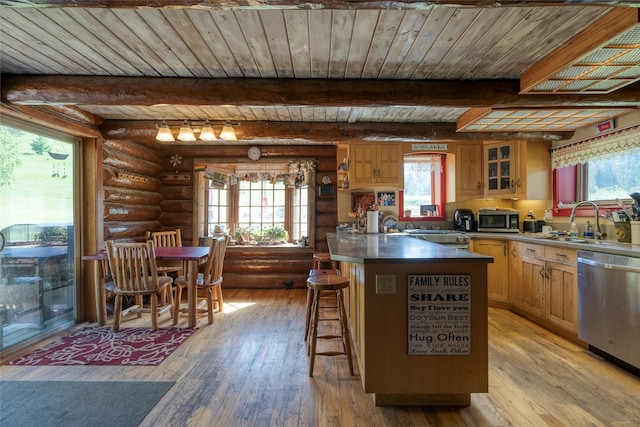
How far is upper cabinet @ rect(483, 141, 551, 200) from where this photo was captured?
4.25 m

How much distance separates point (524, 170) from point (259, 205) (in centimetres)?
442

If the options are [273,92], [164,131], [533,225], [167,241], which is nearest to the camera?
[273,92]

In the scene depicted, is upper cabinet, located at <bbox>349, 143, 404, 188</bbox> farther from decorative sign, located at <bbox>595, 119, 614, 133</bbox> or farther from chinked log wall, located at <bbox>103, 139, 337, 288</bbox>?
decorative sign, located at <bbox>595, 119, 614, 133</bbox>

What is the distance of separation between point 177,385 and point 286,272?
3.17m

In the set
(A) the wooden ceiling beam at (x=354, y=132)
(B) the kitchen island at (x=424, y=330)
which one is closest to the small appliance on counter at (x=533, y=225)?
(A) the wooden ceiling beam at (x=354, y=132)

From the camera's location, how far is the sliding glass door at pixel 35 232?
2939 millimetres

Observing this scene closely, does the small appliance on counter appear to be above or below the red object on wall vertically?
below

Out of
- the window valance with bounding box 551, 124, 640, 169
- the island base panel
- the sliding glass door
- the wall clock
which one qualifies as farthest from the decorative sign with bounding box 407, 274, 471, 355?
the wall clock

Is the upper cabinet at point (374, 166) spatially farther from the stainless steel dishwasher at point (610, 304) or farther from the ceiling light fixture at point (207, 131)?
the stainless steel dishwasher at point (610, 304)

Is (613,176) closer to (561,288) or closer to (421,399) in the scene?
(561,288)

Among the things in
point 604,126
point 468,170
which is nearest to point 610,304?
point 604,126

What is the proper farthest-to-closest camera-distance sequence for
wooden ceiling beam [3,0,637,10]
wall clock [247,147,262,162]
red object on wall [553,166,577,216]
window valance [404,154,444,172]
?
wall clock [247,147,262,162] < window valance [404,154,444,172] < red object on wall [553,166,577,216] < wooden ceiling beam [3,0,637,10]

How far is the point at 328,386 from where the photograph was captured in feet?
7.59

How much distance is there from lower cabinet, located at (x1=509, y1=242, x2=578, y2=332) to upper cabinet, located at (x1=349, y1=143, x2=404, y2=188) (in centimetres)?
180
